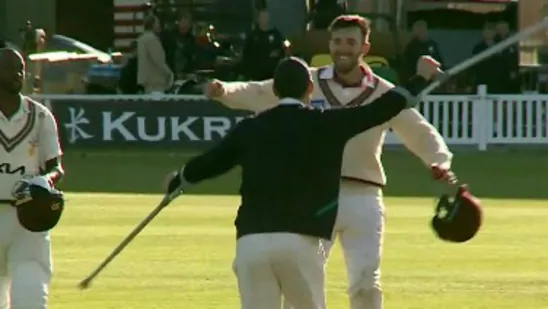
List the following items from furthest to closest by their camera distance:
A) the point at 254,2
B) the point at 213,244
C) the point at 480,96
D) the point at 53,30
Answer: the point at 53,30 → the point at 254,2 → the point at 480,96 → the point at 213,244

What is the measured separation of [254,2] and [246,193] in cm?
2489

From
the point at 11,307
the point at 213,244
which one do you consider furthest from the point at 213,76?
the point at 11,307

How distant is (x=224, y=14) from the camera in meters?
34.7

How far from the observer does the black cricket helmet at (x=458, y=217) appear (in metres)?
11.4

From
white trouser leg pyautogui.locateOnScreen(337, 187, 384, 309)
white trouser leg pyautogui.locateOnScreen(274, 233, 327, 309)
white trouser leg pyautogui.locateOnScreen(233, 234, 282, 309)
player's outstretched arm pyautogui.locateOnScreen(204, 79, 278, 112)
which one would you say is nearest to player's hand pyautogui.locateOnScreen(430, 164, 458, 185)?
white trouser leg pyautogui.locateOnScreen(337, 187, 384, 309)

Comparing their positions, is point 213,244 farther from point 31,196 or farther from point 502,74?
point 502,74

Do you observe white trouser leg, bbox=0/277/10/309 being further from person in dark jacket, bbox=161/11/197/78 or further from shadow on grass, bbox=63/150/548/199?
person in dark jacket, bbox=161/11/197/78

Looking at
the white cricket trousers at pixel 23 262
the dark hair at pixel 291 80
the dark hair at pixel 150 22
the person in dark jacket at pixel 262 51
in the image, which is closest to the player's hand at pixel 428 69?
the dark hair at pixel 291 80

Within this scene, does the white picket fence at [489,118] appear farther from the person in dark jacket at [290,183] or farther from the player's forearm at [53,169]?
the person in dark jacket at [290,183]

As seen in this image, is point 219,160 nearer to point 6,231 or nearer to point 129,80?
point 6,231

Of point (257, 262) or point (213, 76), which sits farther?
point (213, 76)

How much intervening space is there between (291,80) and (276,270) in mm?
→ 1024

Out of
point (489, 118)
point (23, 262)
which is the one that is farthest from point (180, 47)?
point (23, 262)

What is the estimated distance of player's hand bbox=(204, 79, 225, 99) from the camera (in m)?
11.4
